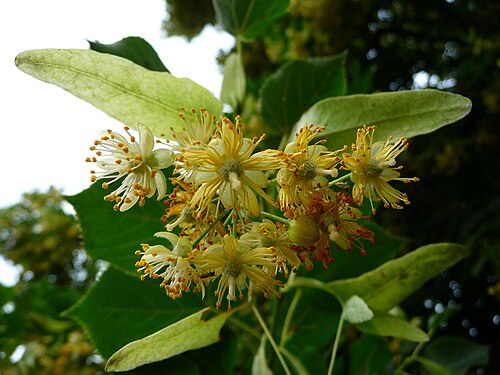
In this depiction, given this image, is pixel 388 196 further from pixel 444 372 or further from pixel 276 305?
pixel 444 372

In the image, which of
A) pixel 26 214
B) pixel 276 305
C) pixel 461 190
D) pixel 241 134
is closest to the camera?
pixel 241 134

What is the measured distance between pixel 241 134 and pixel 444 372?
684 mm

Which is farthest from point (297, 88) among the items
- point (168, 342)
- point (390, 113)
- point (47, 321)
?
point (47, 321)

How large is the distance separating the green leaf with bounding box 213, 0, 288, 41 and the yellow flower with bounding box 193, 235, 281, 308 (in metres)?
0.53

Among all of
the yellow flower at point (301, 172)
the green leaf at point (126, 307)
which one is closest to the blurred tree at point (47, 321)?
the green leaf at point (126, 307)

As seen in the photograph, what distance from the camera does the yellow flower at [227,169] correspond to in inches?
22.6

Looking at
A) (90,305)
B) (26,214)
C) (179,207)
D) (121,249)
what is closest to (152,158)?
(179,207)

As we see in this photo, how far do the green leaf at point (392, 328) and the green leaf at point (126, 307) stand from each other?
0.96ft

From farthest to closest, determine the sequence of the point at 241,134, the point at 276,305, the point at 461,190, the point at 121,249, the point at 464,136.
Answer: the point at 464,136 < the point at 461,190 < the point at 276,305 < the point at 121,249 < the point at 241,134

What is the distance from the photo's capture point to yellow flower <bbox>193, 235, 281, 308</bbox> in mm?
576

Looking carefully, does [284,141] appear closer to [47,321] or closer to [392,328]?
[392,328]

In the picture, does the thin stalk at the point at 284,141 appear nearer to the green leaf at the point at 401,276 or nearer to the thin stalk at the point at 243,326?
the green leaf at the point at 401,276

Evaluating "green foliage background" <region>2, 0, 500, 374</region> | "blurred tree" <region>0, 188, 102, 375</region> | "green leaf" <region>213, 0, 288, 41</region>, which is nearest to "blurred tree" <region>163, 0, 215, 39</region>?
"green foliage background" <region>2, 0, 500, 374</region>

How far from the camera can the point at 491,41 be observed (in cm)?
181
